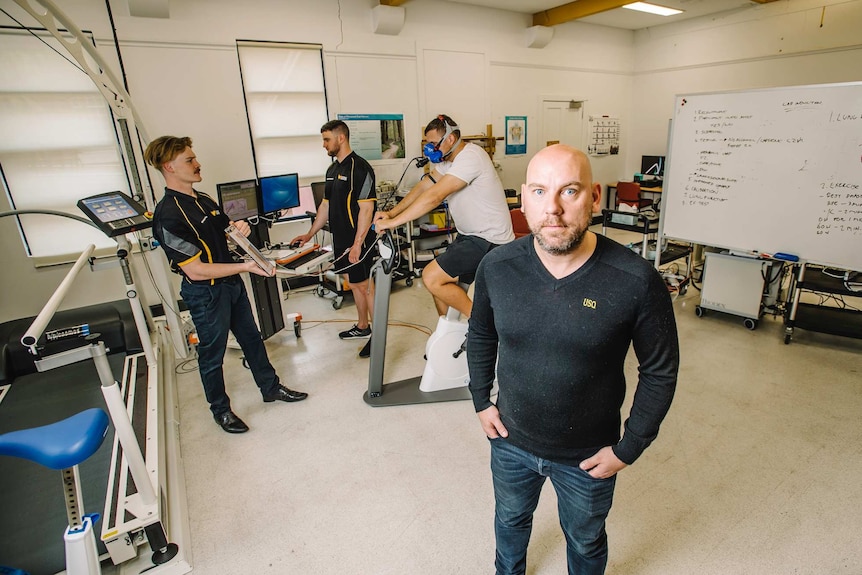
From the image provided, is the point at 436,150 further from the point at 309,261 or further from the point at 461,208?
the point at 309,261

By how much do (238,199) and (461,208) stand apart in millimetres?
2012

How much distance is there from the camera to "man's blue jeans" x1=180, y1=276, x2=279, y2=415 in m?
2.41

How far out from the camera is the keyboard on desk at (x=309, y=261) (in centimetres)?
322

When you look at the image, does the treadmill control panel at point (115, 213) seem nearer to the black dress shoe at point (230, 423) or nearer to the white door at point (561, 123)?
the black dress shoe at point (230, 423)

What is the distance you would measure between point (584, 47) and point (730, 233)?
16.5ft

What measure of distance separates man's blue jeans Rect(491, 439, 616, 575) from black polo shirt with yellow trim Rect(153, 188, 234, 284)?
180cm

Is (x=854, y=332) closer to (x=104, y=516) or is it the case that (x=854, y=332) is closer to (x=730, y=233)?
(x=730, y=233)

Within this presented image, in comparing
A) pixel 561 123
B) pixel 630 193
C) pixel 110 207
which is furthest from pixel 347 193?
pixel 561 123

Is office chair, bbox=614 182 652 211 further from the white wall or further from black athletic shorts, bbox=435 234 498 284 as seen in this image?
black athletic shorts, bbox=435 234 498 284

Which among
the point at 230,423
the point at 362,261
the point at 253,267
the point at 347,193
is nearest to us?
the point at 253,267

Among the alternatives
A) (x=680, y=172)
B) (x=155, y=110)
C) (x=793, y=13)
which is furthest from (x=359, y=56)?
(x=793, y=13)

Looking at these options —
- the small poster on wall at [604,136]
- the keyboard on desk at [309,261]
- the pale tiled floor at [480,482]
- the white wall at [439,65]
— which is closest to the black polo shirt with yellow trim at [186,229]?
the keyboard on desk at [309,261]

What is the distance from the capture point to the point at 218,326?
8.09 ft

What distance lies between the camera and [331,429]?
2.70 metres
